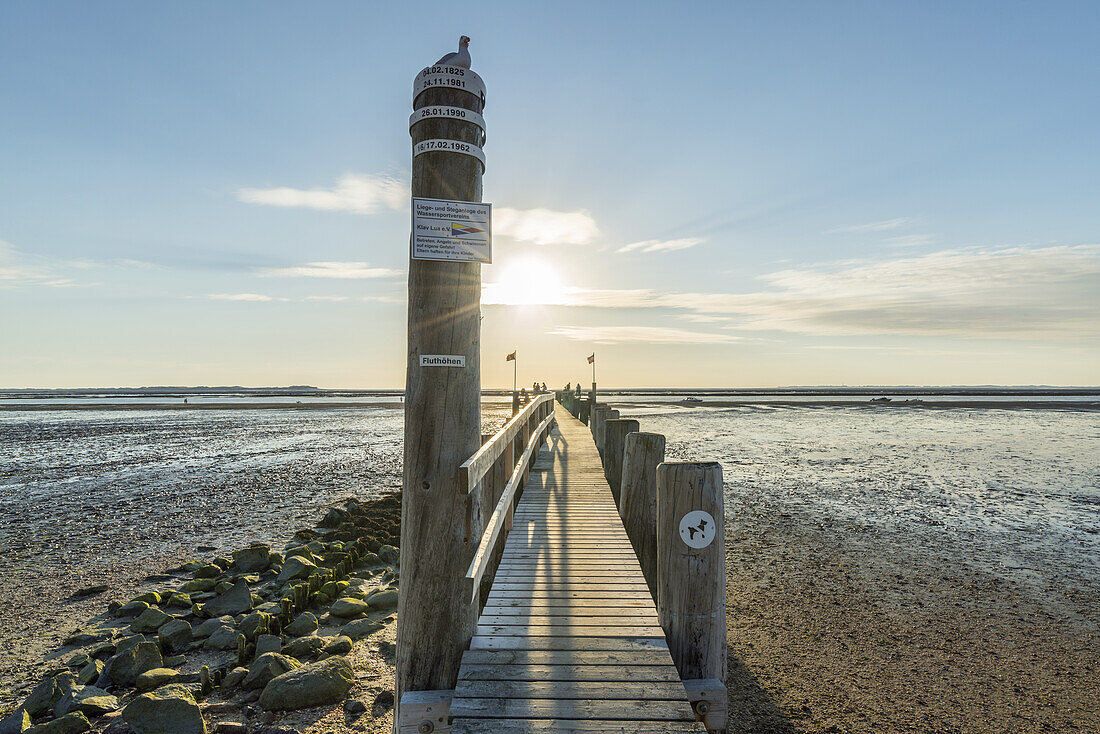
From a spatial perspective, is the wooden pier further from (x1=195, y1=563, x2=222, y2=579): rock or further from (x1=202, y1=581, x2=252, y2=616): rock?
(x1=195, y1=563, x2=222, y2=579): rock

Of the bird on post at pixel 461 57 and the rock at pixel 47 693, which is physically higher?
the bird on post at pixel 461 57

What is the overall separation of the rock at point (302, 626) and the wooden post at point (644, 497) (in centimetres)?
401

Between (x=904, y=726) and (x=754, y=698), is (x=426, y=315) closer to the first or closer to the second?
(x=754, y=698)

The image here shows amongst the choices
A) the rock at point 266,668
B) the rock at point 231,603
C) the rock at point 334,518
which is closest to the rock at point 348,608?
the rock at point 231,603

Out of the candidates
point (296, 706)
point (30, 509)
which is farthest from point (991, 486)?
point (30, 509)

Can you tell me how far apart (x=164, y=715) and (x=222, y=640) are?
85.3 inches

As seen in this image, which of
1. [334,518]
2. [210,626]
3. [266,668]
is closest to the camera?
[266,668]

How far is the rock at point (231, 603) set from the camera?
8.11 metres

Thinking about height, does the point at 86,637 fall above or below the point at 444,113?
below

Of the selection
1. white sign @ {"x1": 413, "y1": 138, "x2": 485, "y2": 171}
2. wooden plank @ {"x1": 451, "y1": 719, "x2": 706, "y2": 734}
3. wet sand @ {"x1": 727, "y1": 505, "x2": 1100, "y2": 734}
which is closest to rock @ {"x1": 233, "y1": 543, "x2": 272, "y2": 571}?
wet sand @ {"x1": 727, "y1": 505, "x2": 1100, "y2": 734}

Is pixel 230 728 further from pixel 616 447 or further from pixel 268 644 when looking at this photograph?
pixel 616 447

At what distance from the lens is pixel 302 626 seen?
7.31 meters

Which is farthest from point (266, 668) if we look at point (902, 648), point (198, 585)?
point (902, 648)

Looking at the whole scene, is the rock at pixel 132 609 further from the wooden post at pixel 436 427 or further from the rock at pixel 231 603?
the wooden post at pixel 436 427
